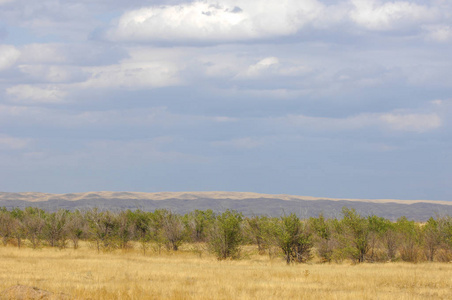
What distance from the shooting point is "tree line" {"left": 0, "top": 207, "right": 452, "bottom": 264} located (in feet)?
123

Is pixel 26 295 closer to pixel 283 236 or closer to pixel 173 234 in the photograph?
pixel 283 236

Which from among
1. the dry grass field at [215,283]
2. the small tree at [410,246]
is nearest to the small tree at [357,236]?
the small tree at [410,246]

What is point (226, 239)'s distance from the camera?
3941cm

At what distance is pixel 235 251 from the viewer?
39.7 metres

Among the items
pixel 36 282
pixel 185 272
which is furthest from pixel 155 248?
pixel 36 282

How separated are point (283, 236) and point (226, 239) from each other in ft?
17.4

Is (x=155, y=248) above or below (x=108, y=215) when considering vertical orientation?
below

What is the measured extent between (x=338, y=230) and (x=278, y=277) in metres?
22.4

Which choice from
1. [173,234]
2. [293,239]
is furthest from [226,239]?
[173,234]

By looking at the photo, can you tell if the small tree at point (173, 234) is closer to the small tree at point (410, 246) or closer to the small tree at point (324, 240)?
the small tree at point (324, 240)

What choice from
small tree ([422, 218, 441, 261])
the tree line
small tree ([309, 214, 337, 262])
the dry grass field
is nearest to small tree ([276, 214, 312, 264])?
the tree line

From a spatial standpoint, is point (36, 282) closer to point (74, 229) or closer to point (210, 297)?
point (210, 297)

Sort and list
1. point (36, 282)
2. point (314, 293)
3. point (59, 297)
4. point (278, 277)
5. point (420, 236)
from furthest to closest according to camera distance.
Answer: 1. point (420, 236)
2. point (278, 277)
3. point (36, 282)
4. point (314, 293)
5. point (59, 297)

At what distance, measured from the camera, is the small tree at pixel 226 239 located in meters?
39.4
